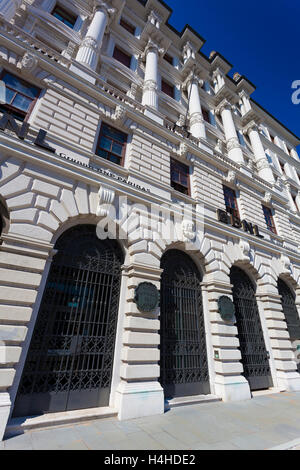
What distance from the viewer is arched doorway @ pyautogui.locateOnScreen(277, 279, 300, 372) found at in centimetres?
1213

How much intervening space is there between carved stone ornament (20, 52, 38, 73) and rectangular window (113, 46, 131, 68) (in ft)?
31.6

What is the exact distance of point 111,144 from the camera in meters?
9.70

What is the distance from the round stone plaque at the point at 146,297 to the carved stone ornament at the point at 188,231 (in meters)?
2.86

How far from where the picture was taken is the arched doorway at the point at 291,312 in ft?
39.8

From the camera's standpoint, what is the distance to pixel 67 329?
6227mm

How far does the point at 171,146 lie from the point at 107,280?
8.09 m

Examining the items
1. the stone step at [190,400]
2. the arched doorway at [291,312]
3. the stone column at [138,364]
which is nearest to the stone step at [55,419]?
the stone column at [138,364]

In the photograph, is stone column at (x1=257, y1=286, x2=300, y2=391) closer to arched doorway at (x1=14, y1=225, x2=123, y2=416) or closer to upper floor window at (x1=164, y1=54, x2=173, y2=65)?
arched doorway at (x1=14, y1=225, x2=123, y2=416)

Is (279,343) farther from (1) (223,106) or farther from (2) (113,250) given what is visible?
(1) (223,106)

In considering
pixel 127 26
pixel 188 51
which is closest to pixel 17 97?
pixel 127 26

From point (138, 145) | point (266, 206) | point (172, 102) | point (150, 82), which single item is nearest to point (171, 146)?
point (138, 145)

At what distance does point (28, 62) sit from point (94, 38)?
6655 mm

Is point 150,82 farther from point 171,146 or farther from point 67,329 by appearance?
point 67,329

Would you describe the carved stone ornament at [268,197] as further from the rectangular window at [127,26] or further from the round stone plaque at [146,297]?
the rectangular window at [127,26]
